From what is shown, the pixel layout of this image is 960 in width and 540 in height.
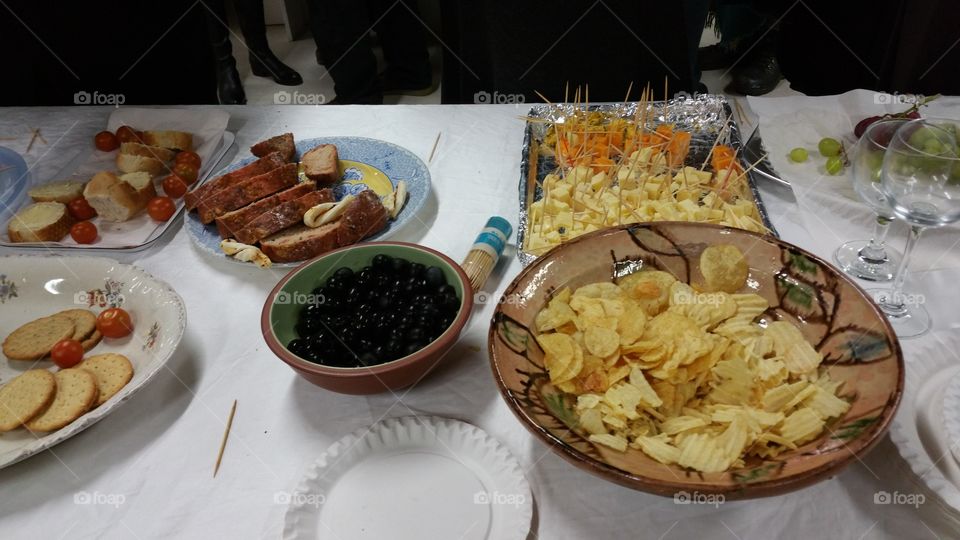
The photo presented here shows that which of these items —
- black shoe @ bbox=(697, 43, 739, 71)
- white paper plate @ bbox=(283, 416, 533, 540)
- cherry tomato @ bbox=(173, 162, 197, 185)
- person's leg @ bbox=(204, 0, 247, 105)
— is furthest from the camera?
black shoe @ bbox=(697, 43, 739, 71)

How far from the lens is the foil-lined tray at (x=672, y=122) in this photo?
137cm

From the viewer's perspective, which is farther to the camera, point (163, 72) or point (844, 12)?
point (844, 12)

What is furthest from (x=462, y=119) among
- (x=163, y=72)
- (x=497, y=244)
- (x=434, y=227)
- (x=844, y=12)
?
(x=844, y=12)

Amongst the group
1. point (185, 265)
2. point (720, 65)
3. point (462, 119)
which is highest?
point (462, 119)

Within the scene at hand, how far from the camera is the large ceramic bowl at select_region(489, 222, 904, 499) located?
0.66 meters

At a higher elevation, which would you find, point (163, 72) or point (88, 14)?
point (88, 14)

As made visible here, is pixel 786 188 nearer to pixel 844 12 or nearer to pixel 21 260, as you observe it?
pixel 21 260

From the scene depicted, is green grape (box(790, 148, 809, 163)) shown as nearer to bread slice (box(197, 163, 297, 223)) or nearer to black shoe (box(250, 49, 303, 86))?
bread slice (box(197, 163, 297, 223))

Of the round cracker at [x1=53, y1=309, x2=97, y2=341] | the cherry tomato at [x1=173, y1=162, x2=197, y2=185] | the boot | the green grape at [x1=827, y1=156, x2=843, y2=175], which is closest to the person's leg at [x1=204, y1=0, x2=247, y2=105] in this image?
the boot

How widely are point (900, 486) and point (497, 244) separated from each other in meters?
0.73

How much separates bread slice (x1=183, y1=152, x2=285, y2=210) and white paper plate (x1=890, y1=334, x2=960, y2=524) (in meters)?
1.32

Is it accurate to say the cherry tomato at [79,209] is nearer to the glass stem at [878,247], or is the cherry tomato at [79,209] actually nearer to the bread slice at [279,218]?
the bread slice at [279,218]

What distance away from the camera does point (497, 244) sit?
1.19 m

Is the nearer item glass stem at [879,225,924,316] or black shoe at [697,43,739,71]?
glass stem at [879,225,924,316]
